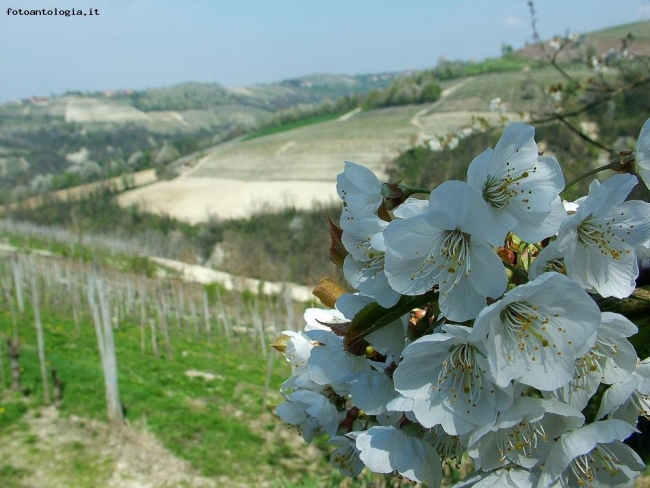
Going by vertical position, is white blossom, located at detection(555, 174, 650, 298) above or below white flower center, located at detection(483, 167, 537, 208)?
below

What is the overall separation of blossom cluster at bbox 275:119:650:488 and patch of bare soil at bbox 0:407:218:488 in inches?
297

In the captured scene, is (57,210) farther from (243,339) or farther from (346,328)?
→ (346,328)

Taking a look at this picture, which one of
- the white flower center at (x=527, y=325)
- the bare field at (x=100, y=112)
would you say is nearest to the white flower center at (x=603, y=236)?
the white flower center at (x=527, y=325)

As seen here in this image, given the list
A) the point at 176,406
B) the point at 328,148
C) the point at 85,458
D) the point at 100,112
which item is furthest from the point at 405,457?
the point at 100,112

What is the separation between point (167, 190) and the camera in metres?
49.6

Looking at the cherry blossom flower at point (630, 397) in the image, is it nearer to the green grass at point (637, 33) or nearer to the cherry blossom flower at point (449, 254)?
the cherry blossom flower at point (449, 254)

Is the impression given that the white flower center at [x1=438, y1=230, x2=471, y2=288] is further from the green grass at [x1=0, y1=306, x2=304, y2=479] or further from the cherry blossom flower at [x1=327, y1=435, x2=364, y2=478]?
the green grass at [x1=0, y1=306, x2=304, y2=479]

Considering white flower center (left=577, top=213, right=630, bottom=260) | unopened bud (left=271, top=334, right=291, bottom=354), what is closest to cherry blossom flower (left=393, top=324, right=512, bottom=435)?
white flower center (left=577, top=213, right=630, bottom=260)

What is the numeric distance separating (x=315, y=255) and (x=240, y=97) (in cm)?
11138

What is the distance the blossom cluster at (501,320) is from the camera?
793mm

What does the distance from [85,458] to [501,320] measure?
28.5 ft

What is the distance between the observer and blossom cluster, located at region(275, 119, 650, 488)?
2.60 feet

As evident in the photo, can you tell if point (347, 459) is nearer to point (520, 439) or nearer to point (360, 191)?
point (520, 439)

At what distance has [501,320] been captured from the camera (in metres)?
0.84
